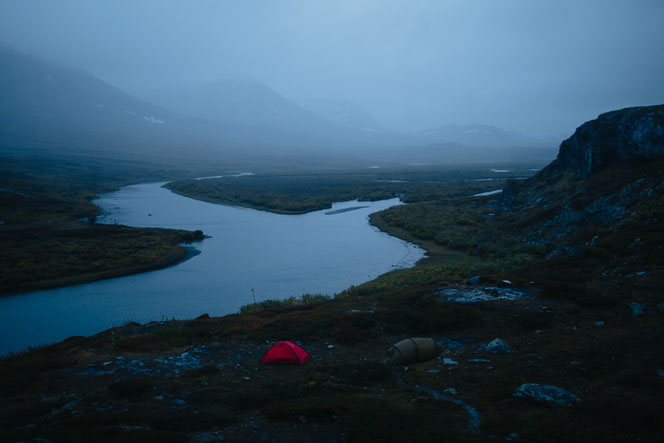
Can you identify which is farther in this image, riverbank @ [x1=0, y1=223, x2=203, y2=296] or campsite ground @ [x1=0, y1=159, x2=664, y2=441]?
riverbank @ [x1=0, y1=223, x2=203, y2=296]

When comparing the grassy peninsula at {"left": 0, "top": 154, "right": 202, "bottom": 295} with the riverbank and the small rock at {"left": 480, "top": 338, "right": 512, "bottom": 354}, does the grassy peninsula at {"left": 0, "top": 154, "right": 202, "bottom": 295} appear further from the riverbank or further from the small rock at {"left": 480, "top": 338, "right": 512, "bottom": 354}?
the small rock at {"left": 480, "top": 338, "right": 512, "bottom": 354}

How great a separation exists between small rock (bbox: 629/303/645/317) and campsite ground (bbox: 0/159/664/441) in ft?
0.19

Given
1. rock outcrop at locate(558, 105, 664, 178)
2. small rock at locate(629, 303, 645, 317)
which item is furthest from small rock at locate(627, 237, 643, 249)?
rock outcrop at locate(558, 105, 664, 178)

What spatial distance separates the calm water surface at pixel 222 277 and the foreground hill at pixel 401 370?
6.63 metres

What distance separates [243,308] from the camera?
25.9 m

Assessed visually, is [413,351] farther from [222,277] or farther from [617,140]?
[617,140]

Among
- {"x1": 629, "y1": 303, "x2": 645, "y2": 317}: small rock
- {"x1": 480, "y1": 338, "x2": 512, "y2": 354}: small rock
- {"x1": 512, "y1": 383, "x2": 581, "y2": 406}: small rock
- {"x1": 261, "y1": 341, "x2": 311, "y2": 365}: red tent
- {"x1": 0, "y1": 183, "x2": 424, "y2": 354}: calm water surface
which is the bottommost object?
{"x1": 0, "y1": 183, "x2": 424, "y2": 354}: calm water surface

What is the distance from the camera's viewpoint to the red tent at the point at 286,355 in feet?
46.0

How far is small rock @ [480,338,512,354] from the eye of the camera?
1272 cm

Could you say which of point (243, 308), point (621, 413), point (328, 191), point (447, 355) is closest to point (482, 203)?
point (328, 191)

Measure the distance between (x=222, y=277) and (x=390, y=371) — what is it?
24295mm

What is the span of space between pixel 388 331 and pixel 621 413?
921 cm

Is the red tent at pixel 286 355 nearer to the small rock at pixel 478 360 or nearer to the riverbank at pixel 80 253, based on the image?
the small rock at pixel 478 360

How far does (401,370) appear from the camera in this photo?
41.4ft
